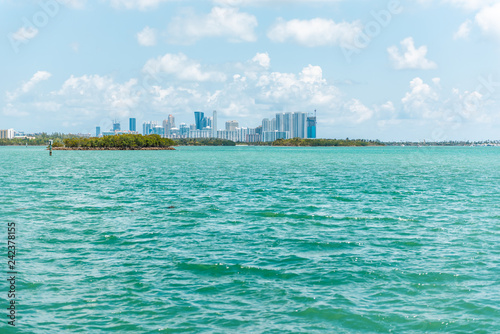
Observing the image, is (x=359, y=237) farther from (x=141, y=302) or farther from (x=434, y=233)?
(x=141, y=302)

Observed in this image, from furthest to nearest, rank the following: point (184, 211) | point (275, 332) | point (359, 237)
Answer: point (184, 211) < point (359, 237) < point (275, 332)

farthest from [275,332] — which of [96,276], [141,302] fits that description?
[96,276]

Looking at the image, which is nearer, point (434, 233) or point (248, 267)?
point (248, 267)

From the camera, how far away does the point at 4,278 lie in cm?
2127

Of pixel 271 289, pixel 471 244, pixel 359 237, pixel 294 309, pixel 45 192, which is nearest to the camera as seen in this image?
pixel 294 309

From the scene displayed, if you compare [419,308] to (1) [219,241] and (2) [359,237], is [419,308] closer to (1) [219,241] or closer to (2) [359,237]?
(2) [359,237]

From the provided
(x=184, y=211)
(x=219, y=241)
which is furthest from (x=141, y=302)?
(x=184, y=211)

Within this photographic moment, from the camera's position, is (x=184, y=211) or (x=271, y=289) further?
(x=184, y=211)

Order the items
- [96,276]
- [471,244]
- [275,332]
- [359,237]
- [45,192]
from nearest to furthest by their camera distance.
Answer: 1. [275,332]
2. [96,276]
3. [471,244]
4. [359,237]
5. [45,192]

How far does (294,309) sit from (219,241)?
11.7 m

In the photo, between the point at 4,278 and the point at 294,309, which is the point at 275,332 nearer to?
the point at 294,309

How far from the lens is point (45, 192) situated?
58094 millimetres

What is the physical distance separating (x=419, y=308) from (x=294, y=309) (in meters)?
4.91

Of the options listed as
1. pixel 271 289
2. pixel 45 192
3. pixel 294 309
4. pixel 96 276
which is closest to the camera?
pixel 294 309
